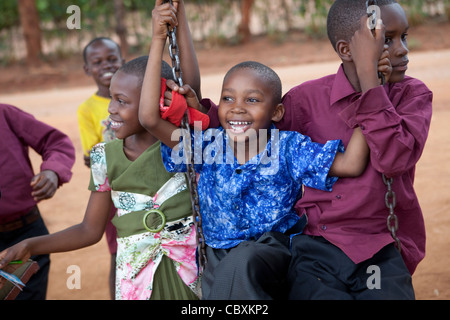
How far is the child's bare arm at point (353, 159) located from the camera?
228cm

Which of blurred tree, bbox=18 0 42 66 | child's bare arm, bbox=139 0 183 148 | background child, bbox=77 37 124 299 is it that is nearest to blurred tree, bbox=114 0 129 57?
blurred tree, bbox=18 0 42 66

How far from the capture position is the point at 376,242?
2344mm

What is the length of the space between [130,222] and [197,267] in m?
0.39

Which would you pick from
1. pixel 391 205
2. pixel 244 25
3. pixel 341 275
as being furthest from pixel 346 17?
pixel 244 25

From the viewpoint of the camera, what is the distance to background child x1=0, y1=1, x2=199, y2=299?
8.47 feet

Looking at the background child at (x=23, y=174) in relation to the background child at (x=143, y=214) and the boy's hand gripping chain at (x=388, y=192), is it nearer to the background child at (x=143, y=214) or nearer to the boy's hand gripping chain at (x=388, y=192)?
the background child at (x=143, y=214)

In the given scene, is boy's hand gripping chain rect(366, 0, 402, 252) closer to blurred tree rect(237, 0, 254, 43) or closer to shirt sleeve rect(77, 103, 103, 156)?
shirt sleeve rect(77, 103, 103, 156)

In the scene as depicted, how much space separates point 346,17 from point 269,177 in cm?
82

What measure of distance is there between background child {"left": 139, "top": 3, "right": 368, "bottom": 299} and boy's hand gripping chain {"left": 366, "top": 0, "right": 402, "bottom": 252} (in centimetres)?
16

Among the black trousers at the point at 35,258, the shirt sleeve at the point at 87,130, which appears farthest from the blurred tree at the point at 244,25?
the black trousers at the point at 35,258

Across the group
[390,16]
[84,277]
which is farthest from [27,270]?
[84,277]

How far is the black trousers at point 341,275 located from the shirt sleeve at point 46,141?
1815 mm

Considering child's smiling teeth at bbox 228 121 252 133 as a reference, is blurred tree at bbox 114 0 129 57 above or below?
below

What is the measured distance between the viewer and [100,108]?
4.31 m
